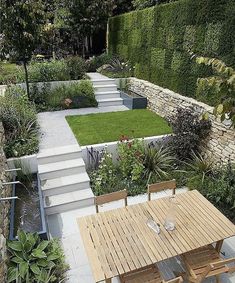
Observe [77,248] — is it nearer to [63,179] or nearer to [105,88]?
[63,179]

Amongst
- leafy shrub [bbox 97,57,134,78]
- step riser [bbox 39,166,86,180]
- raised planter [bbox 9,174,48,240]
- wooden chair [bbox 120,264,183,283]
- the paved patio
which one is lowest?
the paved patio

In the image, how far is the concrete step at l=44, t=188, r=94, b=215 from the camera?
6.67m

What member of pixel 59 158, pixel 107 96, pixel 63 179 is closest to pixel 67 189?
pixel 63 179

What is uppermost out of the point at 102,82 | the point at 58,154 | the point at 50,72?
the point at 50,72

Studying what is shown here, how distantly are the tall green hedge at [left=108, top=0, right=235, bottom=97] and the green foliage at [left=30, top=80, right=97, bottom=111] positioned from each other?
2.83 metres

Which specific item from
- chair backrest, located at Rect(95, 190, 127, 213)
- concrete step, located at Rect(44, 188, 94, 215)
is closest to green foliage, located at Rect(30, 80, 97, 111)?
concrete step, located at Rect(44, 188, 94, 215)

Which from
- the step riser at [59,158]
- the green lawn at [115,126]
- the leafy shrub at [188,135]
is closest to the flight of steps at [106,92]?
the green lawn at [115,126]

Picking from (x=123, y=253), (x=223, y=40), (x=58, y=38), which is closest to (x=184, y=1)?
(x=223, y=40)

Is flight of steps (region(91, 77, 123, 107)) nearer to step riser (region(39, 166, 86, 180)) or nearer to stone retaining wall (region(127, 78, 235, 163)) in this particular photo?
stone retaining wall (region(127, 78, 235, 163))

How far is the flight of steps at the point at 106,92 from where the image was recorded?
1245cm

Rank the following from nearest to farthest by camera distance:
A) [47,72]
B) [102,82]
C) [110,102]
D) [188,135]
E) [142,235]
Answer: [142,235], [188,135], [110,102], [47,72], [102,82]

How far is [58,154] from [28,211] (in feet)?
Result: 6.14

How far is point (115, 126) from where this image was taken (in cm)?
974

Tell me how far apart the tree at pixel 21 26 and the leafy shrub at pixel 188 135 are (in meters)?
6.06
